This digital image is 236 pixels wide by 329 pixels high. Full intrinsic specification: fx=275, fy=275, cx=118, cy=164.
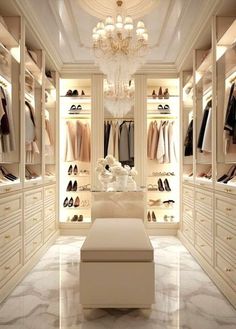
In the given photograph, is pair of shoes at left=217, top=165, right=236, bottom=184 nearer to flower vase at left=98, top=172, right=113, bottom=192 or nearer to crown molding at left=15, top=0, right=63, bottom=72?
flower vase at left=98, top=172, right=113, bottom=192

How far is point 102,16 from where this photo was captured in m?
3.11

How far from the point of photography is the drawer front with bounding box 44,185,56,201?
3.72 meters

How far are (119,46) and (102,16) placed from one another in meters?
0.44

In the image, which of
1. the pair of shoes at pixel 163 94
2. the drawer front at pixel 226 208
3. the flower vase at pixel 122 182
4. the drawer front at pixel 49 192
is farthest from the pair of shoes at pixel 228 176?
the pair of shoes at pixel 163 94

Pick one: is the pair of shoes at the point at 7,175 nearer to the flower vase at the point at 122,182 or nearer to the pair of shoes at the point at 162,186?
the flower vase at the point at 122,182

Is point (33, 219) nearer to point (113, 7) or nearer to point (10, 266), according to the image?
point (10, 266)

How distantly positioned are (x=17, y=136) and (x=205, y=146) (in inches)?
79.1

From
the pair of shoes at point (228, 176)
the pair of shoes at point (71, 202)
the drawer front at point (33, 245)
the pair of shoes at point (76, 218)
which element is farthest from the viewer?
the pair of shoes at point (71, 202)

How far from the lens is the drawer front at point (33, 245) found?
2.92 metres

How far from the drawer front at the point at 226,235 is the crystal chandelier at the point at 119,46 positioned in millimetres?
1907

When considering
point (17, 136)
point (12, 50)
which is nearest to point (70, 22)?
point (12, 50)

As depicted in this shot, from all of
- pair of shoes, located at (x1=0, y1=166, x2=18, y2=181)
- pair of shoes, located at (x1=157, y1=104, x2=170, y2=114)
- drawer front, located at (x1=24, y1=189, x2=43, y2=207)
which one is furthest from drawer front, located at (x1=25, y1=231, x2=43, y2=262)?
pair of shoes, located at (x1=157, y1=104, x2=170, y2=114)

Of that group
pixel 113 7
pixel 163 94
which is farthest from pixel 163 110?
pixel 113 7

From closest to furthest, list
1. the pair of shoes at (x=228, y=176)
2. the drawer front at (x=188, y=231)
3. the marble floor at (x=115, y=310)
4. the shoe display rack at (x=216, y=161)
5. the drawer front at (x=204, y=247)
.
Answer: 1. the marble floor at (x=115, y=310)
2. the shoe display rack at (x=216, y=161)
3. the pair of shoes at (x=228, y=176)
4. the drawer front at (x=204, y=247)
5. the drawer front at (x=188, y=231)
